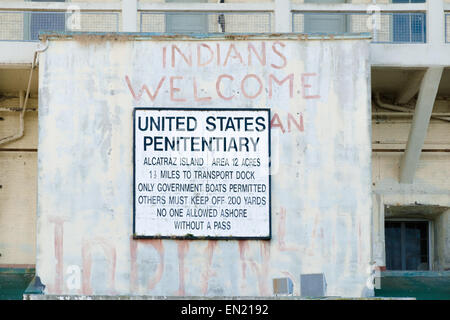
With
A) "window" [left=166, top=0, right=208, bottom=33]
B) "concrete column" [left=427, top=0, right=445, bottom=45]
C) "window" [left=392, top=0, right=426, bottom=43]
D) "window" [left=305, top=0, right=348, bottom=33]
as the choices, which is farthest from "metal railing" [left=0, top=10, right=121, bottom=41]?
"concrete column" [left=427, top=0, right=445, bottom=45]

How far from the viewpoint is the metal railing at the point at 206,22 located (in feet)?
56.9

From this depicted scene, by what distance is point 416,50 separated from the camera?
17062 millimetres

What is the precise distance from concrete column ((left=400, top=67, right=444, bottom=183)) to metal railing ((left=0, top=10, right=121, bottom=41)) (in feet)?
19.2

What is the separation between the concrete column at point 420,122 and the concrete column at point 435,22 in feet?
1.84

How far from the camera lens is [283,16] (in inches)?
670

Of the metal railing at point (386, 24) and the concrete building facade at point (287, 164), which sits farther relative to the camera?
the metal railing at point (386, 24)

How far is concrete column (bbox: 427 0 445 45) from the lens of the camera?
56.2 ft

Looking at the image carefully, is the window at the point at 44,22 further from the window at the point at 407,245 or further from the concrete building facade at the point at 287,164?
the window at the point at 407,245

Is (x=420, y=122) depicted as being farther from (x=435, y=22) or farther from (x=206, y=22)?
(x=206, y=22)

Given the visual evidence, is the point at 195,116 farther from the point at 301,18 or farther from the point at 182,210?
the point at 301,18

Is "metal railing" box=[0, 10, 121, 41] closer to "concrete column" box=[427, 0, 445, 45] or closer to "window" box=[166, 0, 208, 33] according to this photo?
"window" box=[166, 0, 208, 33]

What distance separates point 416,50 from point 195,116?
14.3 ft

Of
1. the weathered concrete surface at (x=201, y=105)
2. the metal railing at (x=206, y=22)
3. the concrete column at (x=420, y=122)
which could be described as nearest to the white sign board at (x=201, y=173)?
the weathered concrete surface at (x=201, y=105)
